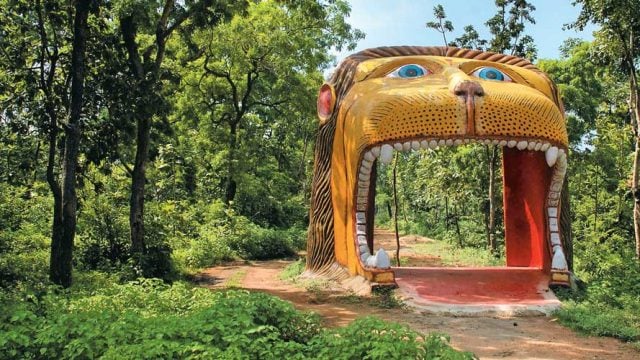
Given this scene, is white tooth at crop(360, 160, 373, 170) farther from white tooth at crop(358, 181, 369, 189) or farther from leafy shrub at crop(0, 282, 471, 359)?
leafy shrub at crop(0, 282, 471, 359)

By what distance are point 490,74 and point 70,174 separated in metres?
6.60

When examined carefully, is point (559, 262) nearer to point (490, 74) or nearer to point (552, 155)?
point (552, 155)

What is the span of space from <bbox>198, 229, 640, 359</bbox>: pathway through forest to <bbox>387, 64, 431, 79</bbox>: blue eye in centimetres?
369

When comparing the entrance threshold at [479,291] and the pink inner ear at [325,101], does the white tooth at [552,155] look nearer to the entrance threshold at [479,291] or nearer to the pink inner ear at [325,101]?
the entrance threshold at [479,291]

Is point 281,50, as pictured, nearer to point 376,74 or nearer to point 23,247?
point 376,74

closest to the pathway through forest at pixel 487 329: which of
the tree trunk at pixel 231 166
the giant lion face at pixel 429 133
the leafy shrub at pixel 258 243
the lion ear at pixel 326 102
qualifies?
the giant lion face at pixel 429 133

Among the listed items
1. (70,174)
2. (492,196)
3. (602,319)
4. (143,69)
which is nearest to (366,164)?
(602,319)

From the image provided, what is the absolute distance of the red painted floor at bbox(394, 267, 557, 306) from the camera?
323 inches

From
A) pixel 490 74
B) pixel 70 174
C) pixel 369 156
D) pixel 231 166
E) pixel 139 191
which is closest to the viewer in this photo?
pixel 70 174

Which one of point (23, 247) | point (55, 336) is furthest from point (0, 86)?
point (55, 336)

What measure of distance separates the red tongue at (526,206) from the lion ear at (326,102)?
355 cm

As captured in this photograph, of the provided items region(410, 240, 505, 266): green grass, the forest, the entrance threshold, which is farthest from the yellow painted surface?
region(410, 240, 505, 266): green grass

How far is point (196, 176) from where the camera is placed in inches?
858

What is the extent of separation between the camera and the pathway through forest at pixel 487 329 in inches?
228
